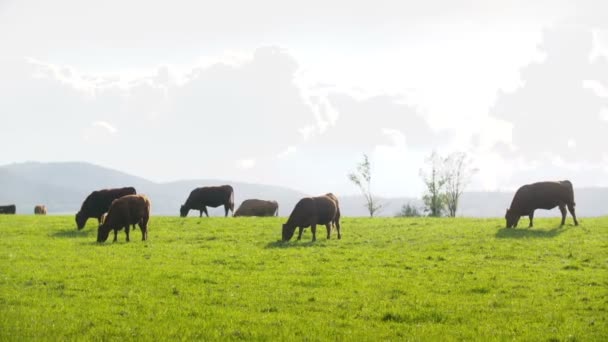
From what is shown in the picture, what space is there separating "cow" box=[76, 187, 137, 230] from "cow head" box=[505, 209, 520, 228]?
75.1ft

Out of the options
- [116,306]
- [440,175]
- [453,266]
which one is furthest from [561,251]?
[440,175]

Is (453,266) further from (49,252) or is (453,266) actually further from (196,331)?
(49,252)

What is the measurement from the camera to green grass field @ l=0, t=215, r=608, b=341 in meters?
13.5

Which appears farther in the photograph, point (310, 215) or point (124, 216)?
point (310, 215)

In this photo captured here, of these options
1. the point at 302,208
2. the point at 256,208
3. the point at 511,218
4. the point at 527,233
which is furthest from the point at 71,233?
the point at 511,218

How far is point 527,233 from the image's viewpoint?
31.0 meters

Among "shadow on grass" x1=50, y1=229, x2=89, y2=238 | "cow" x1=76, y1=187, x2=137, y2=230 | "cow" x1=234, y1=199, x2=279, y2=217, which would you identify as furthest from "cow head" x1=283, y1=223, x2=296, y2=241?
"cow" x1=234, y1=199, x2=279, y2=217

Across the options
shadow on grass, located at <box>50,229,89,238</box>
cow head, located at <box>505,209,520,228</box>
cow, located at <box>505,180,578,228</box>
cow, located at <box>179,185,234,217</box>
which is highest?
cow, located at <box>179,185,234,217</box>

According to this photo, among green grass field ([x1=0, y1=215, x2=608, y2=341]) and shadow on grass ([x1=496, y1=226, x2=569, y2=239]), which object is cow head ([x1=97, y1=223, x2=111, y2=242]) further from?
shadow on grass ([x1=496, y1=226, x2=569, y2=239])

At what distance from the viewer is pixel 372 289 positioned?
17.8 m

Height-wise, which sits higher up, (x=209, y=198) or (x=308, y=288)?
(x=209, y=198)

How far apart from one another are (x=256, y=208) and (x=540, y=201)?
2638 cm

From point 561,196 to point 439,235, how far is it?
835 cm

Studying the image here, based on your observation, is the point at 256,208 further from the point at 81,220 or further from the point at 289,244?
the point at 289,244
